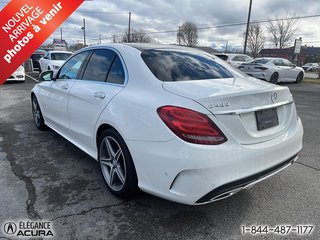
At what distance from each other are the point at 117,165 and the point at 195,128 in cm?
112

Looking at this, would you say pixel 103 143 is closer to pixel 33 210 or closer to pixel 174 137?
pixel 33 210

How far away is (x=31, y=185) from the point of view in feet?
10.5

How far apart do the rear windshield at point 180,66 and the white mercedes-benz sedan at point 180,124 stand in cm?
1

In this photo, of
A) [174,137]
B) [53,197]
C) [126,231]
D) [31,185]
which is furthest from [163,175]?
[31,185]

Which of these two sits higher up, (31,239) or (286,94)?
(286,94)

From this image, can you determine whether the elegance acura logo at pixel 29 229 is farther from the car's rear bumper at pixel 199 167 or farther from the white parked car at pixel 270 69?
the white parked car at pixel 270 69

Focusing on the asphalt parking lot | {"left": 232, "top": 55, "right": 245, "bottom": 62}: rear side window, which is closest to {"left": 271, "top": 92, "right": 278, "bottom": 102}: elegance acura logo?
the asphalt parking lot

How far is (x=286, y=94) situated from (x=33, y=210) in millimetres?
2739

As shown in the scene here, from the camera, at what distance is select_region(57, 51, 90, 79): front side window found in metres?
3.87

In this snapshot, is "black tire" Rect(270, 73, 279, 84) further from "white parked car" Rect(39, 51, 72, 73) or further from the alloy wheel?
the alloy wheel

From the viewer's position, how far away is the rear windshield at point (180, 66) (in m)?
2.73

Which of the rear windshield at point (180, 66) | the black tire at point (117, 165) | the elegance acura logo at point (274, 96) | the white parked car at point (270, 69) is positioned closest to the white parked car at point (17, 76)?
the white parked car at point (270, 69)

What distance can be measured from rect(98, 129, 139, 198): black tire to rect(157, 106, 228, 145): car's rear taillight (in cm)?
64

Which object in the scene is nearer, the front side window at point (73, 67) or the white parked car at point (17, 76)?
the front side window at point (73, 67)
